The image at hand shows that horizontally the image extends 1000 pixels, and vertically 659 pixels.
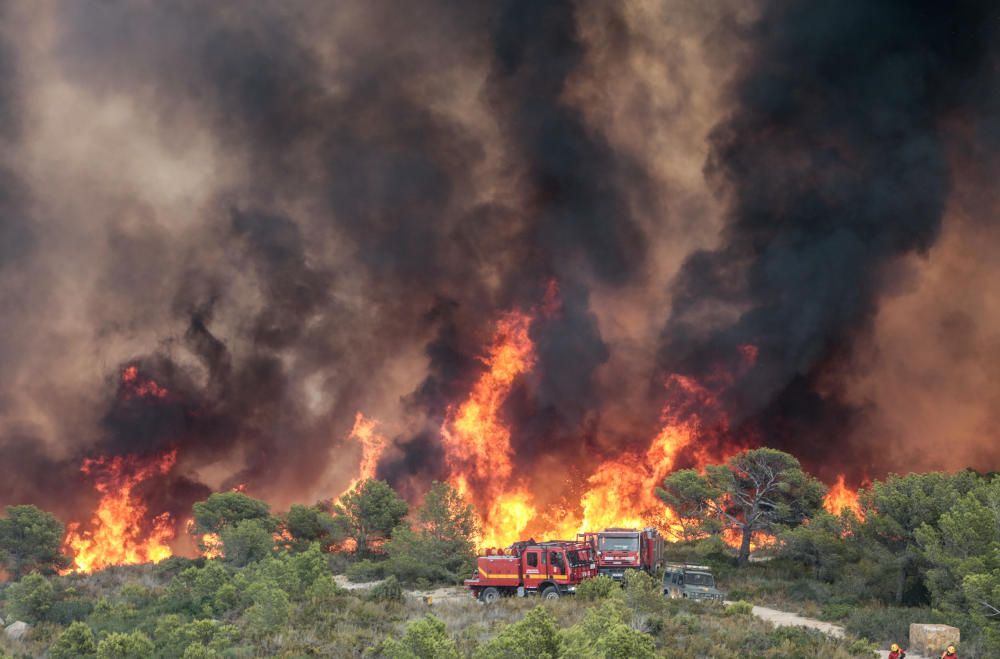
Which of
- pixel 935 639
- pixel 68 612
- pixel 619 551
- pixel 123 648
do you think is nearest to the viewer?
pixel 123 648

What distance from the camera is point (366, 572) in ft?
150

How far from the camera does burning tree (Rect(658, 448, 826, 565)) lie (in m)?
49.2

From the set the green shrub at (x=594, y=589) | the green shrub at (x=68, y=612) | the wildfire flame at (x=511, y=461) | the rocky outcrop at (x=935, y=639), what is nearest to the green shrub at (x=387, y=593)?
the green shrub at (x=594, y=589)

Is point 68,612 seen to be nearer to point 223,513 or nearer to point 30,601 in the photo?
point 30,601

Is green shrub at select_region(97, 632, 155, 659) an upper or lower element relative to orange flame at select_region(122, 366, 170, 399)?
lower

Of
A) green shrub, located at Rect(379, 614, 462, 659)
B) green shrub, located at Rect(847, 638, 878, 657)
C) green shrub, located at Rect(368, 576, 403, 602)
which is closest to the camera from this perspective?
green shrub, located at Rect(379, 614, 462, 659)

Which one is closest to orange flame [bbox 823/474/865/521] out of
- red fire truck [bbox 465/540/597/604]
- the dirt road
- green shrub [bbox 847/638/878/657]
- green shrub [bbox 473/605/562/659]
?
the dirt road

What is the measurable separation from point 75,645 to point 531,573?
19160 mm

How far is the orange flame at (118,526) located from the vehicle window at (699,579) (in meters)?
54.8

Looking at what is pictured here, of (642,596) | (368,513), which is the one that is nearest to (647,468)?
(368,513)

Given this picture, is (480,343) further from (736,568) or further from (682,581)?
(682,581)

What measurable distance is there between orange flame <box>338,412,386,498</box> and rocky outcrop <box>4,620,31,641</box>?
42.0 m

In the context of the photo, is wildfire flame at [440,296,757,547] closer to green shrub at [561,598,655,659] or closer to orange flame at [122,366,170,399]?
orange flame at [122,366,170,399]

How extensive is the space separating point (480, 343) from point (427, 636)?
245ft
